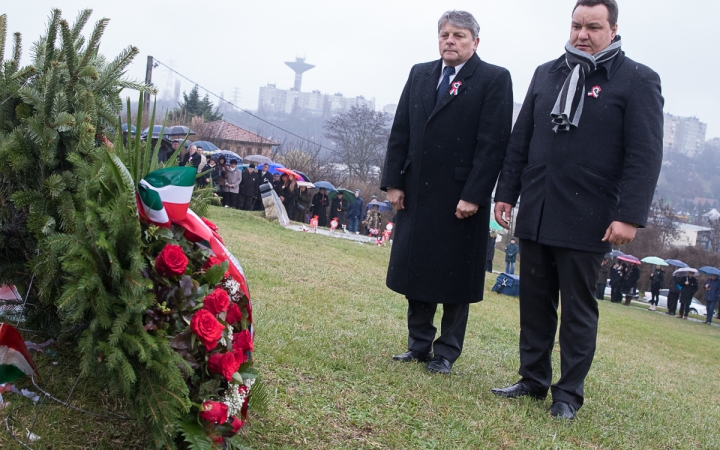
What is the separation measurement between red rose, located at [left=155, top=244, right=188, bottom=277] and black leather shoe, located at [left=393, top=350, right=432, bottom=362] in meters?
2.49

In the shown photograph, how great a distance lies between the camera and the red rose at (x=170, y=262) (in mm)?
2494

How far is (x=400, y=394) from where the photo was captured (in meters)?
3.87

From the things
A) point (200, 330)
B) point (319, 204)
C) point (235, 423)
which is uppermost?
point (200, 330)

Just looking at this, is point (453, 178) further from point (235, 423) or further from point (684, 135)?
point (684, 135)

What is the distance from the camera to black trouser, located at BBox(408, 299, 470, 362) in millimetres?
4681

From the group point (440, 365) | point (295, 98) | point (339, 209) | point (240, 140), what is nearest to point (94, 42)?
point (440, 365)

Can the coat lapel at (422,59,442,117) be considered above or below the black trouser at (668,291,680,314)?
above

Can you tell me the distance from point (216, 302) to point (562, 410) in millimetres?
2311

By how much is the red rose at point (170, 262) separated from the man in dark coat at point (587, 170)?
234 centimetres

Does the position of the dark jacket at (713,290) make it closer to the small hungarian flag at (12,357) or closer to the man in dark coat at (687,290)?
the man in dark coat at (687,290)

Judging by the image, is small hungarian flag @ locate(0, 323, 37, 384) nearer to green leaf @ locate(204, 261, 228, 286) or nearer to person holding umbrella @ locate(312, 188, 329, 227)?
green leaf @ locate(204, 261, 228, 286)

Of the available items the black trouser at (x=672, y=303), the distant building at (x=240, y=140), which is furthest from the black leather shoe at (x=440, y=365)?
the distant building at (x=240, y=140)

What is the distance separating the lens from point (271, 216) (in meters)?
19.2

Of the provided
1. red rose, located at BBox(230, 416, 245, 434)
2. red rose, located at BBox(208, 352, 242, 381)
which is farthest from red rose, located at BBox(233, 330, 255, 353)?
red rose, located at BBox(230, 416, 245, 434)
